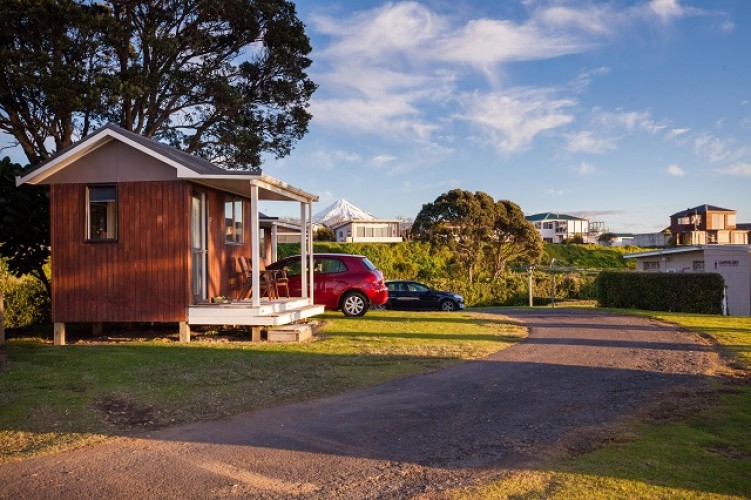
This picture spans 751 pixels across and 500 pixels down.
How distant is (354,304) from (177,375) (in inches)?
320

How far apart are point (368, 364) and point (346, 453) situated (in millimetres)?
4542

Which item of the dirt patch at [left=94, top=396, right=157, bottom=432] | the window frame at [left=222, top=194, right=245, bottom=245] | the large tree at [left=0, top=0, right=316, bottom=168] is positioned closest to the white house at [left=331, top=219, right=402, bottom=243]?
the large tree at [left=0, top=0, right=316, bottom=168]

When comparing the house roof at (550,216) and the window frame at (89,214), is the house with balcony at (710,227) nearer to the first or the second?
the house roof at (550,216)

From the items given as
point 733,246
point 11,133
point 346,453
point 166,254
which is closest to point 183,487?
point 346,453

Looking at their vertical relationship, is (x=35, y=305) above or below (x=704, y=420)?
Result: above

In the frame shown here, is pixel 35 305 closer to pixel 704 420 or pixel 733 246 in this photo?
pixel 704 420

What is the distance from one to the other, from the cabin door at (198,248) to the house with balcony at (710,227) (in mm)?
53878

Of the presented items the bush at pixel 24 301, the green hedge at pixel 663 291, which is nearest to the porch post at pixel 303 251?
the bush at pixel 24 301

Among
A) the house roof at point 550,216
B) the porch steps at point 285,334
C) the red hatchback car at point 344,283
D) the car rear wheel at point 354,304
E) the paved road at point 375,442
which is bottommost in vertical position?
the paved road at point 375,442

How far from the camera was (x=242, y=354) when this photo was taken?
10.9 m

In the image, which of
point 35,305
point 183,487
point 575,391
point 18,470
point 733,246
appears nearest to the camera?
point 183,487

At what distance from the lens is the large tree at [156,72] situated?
1648 cm

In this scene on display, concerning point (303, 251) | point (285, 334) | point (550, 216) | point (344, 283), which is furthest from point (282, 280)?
point (550, 216)

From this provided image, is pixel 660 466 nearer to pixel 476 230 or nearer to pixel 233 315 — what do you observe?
pixel 233 315
